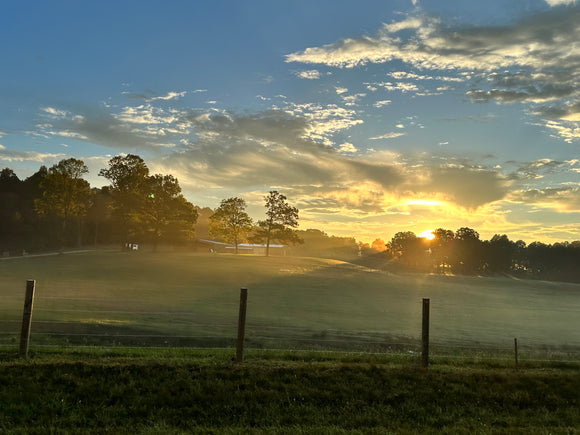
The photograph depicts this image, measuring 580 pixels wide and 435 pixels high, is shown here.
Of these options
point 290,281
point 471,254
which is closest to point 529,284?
point 471,254

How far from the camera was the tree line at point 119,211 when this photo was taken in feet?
230

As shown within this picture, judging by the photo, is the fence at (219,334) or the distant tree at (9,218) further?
the distant tree at (9,218)

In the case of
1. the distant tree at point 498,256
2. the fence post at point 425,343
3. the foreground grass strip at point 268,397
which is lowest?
the foreground grass strip at point 268,397

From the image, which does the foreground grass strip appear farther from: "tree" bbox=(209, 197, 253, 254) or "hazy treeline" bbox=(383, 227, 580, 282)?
"hazy treeline" bbox=(383, 227, 580, 282)

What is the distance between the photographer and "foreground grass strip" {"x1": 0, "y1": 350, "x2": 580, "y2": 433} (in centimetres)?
767

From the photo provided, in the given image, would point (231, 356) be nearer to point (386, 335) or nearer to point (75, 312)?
point (386, 335)

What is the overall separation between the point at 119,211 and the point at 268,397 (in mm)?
77258

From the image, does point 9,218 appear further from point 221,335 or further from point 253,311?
point 221,335

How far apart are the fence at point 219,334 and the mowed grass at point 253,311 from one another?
0.17 ft

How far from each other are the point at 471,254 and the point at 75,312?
107648 millimetres

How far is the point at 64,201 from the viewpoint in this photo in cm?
6969

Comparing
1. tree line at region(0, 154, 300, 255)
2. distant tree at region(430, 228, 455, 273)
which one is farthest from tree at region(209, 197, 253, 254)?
distant tree at region(430, 228, 455, 273)

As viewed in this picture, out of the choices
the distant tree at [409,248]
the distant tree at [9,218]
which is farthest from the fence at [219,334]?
the distant tree at [409,248]

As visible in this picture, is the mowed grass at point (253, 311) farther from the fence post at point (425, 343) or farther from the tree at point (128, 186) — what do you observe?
the tree at point (128, 186)
